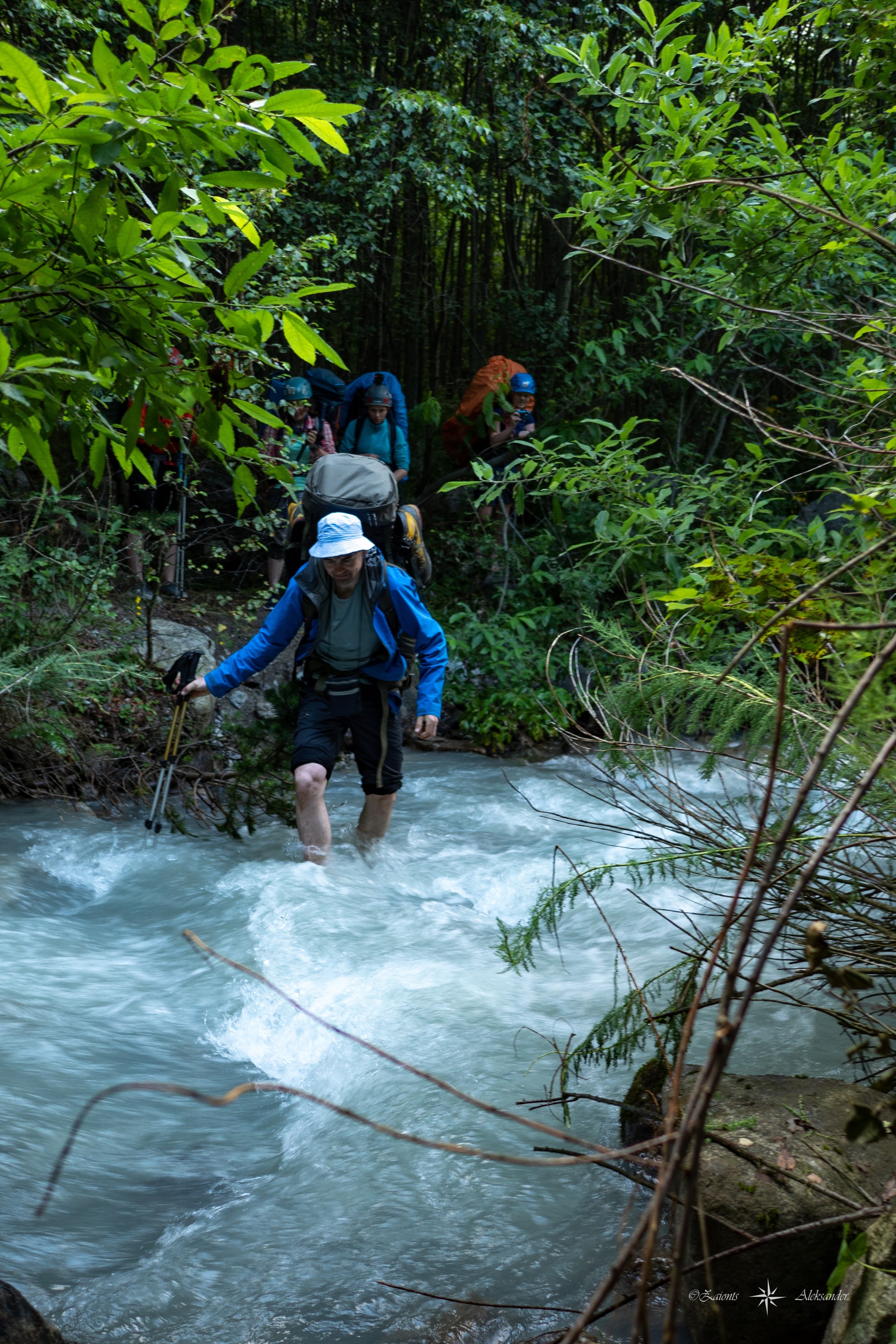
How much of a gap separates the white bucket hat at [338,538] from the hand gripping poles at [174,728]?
116 cm

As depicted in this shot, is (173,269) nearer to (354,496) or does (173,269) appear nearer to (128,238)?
(128,238)

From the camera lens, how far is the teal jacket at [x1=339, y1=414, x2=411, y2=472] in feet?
32.9

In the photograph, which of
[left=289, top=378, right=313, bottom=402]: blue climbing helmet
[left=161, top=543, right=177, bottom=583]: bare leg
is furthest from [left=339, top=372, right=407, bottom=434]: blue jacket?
[left=161, top=543, right=177, bottom=583]: bare leg

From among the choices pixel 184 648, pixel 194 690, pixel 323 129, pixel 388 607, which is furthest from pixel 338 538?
pixel 184 648

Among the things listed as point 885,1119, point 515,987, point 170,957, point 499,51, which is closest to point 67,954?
point 170,957

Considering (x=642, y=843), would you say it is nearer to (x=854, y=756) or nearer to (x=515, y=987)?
(x=515, y=987)

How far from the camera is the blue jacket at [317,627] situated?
5.34m

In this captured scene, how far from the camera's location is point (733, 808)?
308 cm

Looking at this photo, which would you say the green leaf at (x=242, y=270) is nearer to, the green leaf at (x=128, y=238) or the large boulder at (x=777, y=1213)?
the green leaf at (x=128, y=238)

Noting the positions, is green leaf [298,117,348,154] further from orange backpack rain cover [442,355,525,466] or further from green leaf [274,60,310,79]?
orange backpack rain cover [442,355,525,466]

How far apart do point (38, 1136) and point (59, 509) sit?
15.2 feet

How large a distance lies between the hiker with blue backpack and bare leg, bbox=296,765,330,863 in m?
5.02

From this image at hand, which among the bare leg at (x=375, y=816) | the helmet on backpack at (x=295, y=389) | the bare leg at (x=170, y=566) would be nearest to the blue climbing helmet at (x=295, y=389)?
the helmet on backpack at (x=295, y=389)

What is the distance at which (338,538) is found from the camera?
512 centimetres
